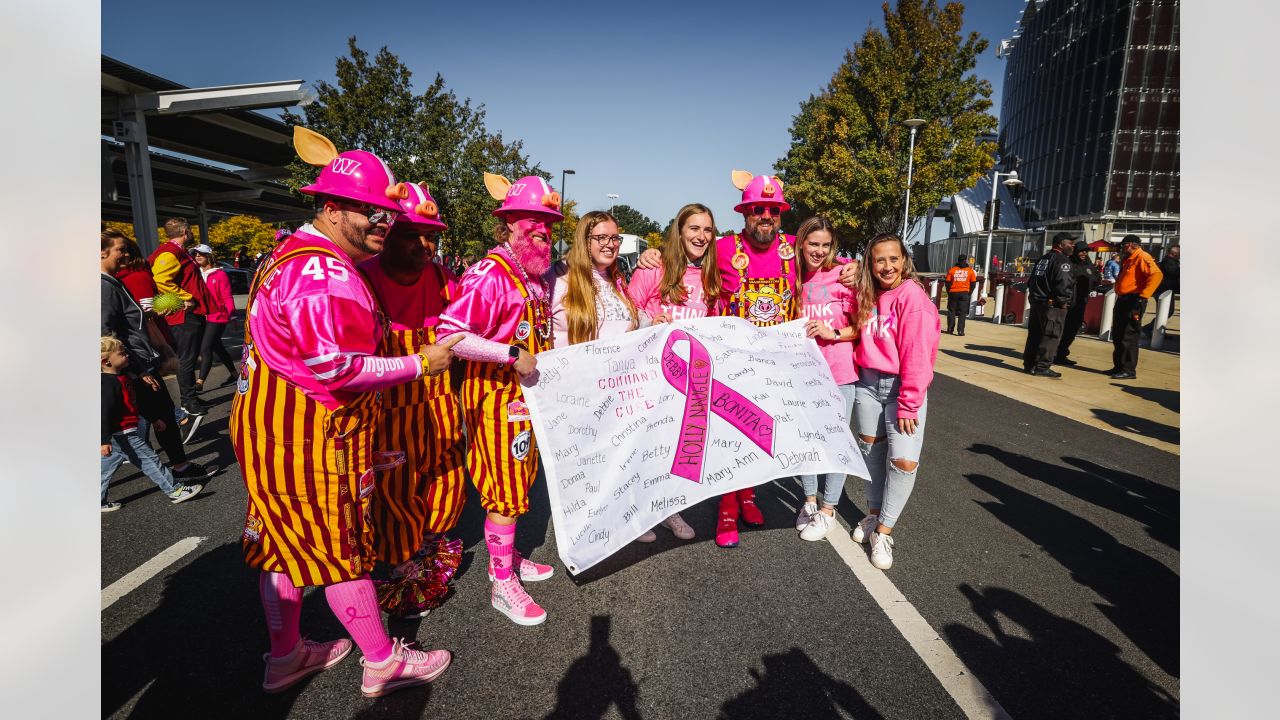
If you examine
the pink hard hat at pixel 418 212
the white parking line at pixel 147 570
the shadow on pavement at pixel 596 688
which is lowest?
the white parking line at pixel 147 570

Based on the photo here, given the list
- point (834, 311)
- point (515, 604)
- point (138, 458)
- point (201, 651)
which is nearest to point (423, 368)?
point (515, 604)

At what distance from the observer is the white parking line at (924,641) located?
2.50 meters

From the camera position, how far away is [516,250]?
9.70 ft

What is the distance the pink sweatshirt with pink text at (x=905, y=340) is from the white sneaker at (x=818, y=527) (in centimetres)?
97

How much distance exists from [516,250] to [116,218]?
5670 centimetres

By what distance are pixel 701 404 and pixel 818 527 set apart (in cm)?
140

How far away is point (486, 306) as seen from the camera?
8.95 ft

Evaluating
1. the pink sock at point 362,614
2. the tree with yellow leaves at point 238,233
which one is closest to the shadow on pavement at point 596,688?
the pink sock at point 362,614

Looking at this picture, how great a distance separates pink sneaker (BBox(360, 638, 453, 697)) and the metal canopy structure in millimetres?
4493

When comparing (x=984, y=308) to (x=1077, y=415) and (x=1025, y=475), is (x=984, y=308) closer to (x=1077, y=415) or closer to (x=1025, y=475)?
(x=1077, y=415)

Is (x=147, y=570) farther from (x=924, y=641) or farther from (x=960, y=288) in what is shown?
(x=960, y=288)

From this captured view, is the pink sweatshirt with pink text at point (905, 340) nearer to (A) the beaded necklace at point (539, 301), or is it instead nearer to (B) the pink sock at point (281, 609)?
(A) the beaded necklace at point (539, 301)

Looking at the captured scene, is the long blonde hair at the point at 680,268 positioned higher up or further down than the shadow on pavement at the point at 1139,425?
higher up

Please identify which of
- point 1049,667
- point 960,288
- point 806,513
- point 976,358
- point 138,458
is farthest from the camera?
point 960,288
